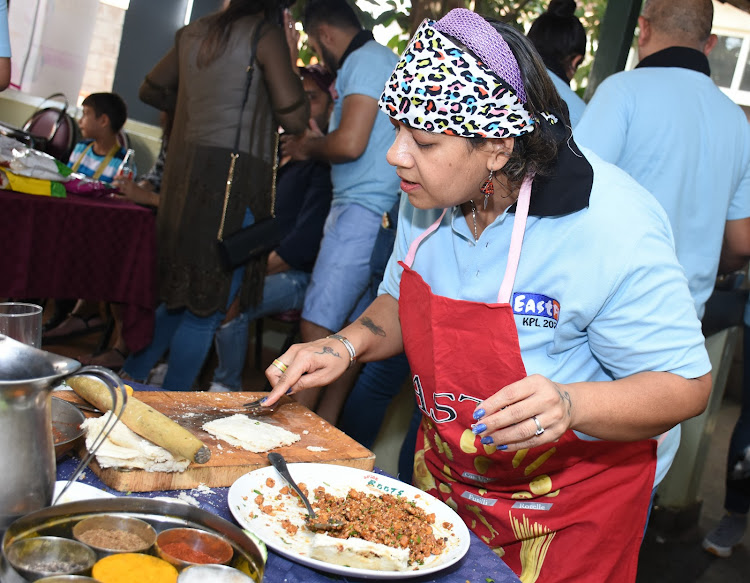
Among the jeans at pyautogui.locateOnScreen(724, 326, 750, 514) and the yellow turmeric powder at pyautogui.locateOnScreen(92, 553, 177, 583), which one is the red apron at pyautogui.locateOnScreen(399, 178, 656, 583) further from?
the jeans at pyautogui.locateOnScreen(724, 326, 750, 514)

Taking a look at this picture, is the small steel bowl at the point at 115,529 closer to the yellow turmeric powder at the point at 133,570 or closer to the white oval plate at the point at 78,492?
the yellow turmeric powder at the point at 133,570

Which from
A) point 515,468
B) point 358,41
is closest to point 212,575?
point 515,468

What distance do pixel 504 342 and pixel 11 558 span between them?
1.03 meters

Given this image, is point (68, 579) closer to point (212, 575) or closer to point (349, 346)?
point (212, 575)

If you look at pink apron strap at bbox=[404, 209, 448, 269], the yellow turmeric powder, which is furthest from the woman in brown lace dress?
the yellow turmeric powder

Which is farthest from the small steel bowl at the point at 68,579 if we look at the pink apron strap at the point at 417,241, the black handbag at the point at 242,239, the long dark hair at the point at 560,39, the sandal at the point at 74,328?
the sandal at the point at 74,328

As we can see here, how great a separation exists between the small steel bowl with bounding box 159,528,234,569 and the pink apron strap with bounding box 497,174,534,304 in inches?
32.9

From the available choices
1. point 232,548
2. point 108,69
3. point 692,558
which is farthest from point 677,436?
point 108,69

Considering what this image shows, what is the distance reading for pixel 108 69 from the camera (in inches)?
313

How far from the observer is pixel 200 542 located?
106 cm

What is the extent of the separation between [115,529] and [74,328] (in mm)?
5308

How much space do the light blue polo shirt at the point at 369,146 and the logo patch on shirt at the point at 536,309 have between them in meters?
2.12

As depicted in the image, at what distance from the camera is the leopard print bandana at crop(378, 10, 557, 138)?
5.16 ft

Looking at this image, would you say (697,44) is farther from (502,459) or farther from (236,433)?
(236,433)
